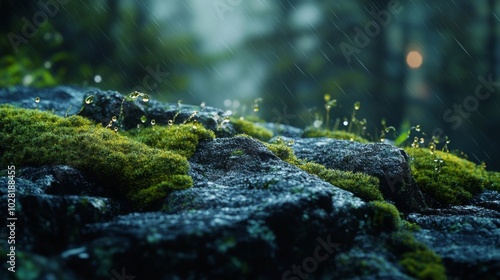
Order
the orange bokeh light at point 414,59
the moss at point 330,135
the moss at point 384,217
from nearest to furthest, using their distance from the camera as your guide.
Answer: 1. the moss at point 384,217
2. the moss at point 330,135
3. the orange bokeh light at point 414,59

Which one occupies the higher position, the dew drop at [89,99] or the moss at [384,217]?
the dew drop at [89,99]

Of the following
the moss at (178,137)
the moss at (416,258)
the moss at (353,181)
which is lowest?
the moss at (416,258)

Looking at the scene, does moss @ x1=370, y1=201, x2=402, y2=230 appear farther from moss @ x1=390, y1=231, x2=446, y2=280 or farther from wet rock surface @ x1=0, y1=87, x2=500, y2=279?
moss @ x1=390, y1=231, x2=446, y2=280

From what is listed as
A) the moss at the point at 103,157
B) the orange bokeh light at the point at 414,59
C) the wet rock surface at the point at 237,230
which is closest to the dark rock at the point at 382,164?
the wet rock surface at the point at 237,230

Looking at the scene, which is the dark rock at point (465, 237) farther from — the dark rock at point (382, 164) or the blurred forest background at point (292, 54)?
the blurred forest background at point (292, 54)

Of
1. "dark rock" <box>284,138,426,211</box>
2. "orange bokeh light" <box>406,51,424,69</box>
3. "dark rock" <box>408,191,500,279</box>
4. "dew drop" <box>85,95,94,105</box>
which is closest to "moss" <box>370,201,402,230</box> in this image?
"dark rock" <box>408,191,500,279</box>

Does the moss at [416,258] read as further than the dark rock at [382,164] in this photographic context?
No
